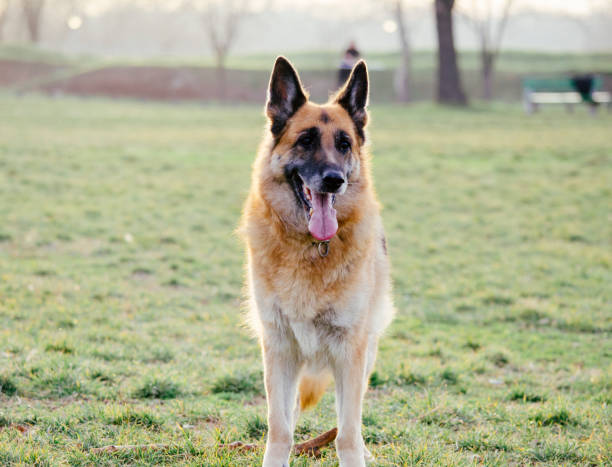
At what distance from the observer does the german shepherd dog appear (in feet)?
12.3

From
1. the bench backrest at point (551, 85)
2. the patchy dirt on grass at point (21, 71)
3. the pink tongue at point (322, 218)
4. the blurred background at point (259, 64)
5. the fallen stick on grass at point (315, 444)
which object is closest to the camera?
the pink tongue at point (322, 218)

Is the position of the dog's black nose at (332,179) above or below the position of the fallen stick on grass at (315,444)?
above

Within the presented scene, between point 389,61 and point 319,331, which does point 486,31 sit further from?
point 319,331

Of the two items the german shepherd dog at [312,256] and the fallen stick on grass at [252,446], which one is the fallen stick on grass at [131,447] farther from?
the german shepherd dog at [312,256]

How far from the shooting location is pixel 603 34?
114 meters

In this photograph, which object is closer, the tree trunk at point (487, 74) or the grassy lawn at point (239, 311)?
the grassy lawn at point (239, 311)

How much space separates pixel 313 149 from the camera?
3.95 m

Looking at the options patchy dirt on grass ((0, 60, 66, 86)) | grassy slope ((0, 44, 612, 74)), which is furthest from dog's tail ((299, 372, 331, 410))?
patchy dirt on grass ((0, 60, 66, 86))

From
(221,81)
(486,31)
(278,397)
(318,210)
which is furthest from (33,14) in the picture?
(278,397)

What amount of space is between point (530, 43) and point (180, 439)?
5267 inches

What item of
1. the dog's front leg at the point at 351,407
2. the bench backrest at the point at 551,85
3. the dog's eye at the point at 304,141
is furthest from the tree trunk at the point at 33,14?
the dog's front leg at the point at 351,407

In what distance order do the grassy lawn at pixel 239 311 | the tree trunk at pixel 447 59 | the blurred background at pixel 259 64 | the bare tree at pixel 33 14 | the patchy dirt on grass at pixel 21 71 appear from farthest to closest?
1. the bare tree at pixel 33 14
2. the patchy dirt on grass at pixel 21 71
3. the blurred background at pixel 259 64
4. the tree trunk at pixel 447 59
5. the grassy lawn at pixel 239 311

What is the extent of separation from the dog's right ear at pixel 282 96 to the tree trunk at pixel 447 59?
2508 centimetres

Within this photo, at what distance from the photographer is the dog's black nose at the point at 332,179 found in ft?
12.2
